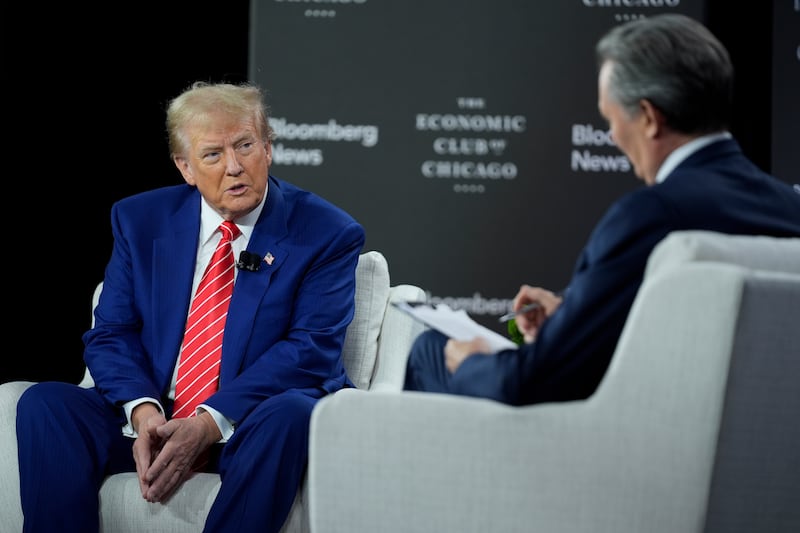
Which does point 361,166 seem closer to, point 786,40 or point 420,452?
point 786,40

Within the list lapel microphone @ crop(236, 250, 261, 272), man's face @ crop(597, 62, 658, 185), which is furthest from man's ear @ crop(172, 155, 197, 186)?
man's face @ crop(597, 62, 658, 185)

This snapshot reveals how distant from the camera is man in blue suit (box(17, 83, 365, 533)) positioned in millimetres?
2410

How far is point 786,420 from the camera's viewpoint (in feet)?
5.62

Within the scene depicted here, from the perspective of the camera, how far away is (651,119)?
1887 millimetres

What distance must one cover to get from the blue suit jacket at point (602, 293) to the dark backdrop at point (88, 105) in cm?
332

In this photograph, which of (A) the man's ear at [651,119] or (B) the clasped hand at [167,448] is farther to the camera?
(B) the clasped hand at [167,448]

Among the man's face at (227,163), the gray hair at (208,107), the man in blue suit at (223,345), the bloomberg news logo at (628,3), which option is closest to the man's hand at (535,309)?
the man in blue suit at (223,345)

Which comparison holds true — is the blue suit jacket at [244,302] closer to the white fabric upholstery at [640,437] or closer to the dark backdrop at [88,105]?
the white fabric upholstery at [640,437]

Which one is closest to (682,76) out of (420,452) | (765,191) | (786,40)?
(765,191)

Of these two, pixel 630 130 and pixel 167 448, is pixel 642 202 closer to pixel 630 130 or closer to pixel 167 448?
pixel 630 130

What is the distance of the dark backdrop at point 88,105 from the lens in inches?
194

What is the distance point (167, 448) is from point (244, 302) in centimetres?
49

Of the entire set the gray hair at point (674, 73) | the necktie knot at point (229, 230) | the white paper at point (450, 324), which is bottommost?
the white paper at point (450, 324)

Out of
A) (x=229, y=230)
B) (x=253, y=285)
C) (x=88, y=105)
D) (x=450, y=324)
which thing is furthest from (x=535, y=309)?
(x=88, y=105)
